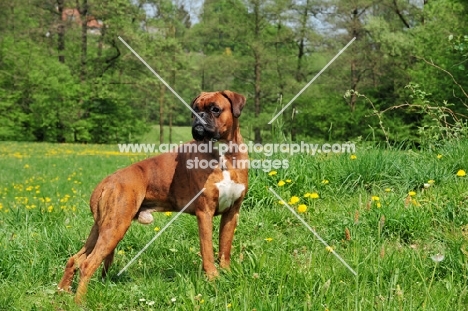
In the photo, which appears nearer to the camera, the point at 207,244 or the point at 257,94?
the point at 207,244

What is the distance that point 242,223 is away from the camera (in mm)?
4734

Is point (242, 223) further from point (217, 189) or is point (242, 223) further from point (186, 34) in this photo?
point (186, 34)

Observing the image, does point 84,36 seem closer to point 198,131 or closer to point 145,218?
point 145,218

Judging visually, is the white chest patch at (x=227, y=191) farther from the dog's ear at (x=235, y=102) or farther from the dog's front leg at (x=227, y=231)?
the dog's ear at (x=235, y=102)

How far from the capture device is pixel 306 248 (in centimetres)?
404

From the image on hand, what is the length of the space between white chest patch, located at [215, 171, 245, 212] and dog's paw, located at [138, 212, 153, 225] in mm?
615

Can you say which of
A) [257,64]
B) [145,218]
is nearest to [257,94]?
[257,64]

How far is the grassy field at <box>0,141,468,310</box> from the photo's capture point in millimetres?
2848

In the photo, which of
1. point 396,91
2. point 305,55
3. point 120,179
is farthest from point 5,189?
point 305,55

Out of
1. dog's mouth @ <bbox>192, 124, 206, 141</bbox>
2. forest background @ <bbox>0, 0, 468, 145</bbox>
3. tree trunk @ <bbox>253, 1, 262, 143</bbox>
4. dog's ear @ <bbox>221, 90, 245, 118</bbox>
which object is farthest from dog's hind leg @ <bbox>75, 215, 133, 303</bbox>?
tree trunk @ <bbox>253, 1, 262, 143</bbox>

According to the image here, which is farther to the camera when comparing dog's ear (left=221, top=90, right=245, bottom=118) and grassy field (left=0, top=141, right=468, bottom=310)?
dog's ear (left=221, top=90, right=245, bottom=118)

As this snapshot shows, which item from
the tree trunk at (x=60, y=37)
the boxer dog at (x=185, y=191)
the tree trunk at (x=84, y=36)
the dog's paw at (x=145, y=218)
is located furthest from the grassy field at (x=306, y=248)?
the tree trunk at (x=60, y=37)

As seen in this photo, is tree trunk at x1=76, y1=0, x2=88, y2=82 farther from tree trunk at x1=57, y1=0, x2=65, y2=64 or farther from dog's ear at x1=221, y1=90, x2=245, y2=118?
dog's ear at x1=221, y1=90, x2=245, y2=118

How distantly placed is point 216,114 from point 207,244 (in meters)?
1.04
